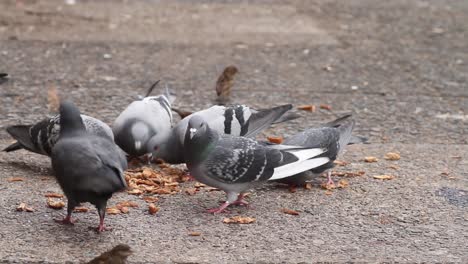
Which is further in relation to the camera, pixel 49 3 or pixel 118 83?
pixel 49 3


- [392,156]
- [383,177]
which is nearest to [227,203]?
[383,177]

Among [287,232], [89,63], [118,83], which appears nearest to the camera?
[287,232]

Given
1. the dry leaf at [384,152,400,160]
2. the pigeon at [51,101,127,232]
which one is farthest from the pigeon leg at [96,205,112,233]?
the dry leaf at [384,152,400,160]

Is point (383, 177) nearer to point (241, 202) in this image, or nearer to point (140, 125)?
point (241, 202)

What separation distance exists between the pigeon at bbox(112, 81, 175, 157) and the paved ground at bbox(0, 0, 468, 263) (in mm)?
594

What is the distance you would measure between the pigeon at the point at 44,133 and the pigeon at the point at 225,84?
76.1 inches

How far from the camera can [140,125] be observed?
18.2 feet

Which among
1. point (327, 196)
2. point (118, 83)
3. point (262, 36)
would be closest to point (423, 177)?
point (327, 196)

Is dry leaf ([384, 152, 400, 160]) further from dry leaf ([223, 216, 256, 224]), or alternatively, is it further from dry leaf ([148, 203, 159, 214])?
dry leaf ([148, 203, 159, 214])

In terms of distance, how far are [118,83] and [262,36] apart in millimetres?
2585

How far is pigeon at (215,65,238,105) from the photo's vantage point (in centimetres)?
718

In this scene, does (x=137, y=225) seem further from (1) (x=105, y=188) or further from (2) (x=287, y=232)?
(2) (x=287, y=232)

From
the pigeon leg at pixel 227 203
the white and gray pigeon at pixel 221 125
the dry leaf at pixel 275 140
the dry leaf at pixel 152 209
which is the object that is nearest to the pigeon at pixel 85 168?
the dry leaf at pixel 152 209

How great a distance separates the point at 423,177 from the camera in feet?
17.8
